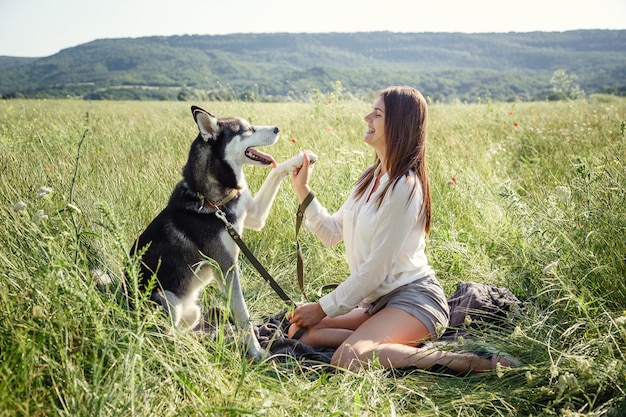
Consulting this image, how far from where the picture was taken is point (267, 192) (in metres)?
3.48

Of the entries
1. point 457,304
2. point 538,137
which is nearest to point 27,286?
point 457,304

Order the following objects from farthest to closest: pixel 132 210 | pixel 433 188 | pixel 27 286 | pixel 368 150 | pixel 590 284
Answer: pixel 368 150
pixel 433 188
pixel 132 210
pixel 590 284
pixel 27 286

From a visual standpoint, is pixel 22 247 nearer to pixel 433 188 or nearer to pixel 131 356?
pixel 131 356

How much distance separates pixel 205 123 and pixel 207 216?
2.13 ft

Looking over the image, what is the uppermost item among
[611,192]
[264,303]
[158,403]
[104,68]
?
[104,68]

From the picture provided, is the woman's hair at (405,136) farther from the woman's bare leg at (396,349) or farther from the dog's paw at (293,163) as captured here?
the woman's bare leg at (396,349)

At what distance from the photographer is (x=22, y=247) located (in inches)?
104

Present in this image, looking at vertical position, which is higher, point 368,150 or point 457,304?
point 368,150

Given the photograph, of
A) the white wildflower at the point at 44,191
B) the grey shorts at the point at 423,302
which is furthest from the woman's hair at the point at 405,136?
the white wildflower at the point at 44,191

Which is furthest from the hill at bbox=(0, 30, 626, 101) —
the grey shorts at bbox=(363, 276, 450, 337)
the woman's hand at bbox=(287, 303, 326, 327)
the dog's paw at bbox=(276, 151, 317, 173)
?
the grey shorts at bbox=(363, 276, 450, 337)

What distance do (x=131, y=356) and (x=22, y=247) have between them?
1183 mm

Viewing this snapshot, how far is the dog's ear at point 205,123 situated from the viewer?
10.5 feet

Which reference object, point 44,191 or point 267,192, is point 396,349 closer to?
point 267,192

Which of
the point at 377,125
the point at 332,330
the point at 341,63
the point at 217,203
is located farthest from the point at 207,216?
the point at 341,63
